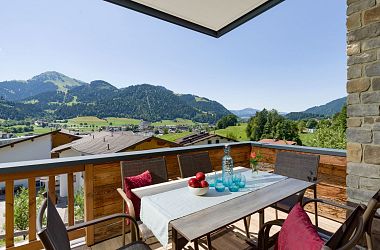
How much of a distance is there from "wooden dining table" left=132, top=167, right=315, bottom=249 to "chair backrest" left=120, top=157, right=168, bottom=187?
37 centimetres

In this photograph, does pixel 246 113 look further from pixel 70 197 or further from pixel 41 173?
pixel 41 173

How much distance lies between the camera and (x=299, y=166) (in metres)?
2.76

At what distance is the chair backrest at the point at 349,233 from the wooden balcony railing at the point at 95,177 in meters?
2.26

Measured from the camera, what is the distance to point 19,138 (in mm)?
16016

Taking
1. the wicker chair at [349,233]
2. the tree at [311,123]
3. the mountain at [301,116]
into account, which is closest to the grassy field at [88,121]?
the mountain at [301,116]

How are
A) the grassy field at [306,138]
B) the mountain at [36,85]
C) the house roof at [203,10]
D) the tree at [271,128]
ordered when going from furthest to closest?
the mountain at [36,85], the tree at [271,128], the grassy field at [306,138], the house roof at [203,10]

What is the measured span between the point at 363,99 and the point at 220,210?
203 centimetres

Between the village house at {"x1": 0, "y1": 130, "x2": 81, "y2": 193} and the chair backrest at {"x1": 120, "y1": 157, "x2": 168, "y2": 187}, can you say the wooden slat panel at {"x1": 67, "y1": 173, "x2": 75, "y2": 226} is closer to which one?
the chair backrest at {"x1": 120, "y1": 157, "x2": 168, "y2": 187}

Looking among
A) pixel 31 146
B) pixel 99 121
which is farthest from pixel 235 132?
pixel 31 146

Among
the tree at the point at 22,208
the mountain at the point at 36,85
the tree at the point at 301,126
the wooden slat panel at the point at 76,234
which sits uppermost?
the mountain at the point at 36,85

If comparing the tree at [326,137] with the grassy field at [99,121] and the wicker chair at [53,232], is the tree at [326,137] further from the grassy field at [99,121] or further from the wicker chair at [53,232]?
the grassy field at [99,121]

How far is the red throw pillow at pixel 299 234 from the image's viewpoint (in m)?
1.01

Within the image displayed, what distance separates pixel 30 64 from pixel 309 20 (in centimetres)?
4108

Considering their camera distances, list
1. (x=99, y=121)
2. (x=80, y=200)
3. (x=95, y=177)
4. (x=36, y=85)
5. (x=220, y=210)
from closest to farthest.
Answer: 1. (x=220, y=210)
2. (x=95, y=177)
3. (x=80, y=200)
4. (x=99, y=121)
5. (x=36, y=85)
